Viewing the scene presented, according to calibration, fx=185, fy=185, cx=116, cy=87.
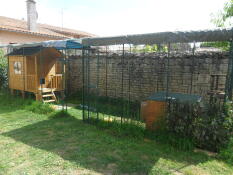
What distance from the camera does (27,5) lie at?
14.3 metres

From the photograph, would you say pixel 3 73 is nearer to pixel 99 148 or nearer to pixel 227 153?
pixel 99 148

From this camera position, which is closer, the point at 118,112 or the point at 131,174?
the point at 131,174

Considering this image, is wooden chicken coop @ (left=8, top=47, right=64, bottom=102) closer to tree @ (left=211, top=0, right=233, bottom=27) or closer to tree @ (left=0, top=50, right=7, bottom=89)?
tree @ (left=0, top=50, right=7, bottom=89)

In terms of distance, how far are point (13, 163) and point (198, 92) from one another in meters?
5.55

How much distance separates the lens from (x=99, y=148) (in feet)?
12.5

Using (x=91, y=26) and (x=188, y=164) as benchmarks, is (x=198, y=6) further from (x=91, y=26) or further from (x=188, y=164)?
(x=91, y=26)

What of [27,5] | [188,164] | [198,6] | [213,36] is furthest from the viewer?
[27,5]

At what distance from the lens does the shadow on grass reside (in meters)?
3.19

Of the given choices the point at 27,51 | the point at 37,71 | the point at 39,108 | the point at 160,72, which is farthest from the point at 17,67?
the point at 160,72

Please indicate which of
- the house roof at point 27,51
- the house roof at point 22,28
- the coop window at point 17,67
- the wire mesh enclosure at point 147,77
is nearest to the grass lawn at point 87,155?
the wire mesh enclosure at point 147,77

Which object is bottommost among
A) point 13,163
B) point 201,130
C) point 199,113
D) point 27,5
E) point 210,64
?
point 13,163

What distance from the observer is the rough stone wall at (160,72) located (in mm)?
5852

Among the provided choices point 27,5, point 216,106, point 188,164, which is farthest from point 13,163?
point 27,5

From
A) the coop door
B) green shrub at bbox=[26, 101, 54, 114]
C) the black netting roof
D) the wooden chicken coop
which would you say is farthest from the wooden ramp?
the black netting roof
